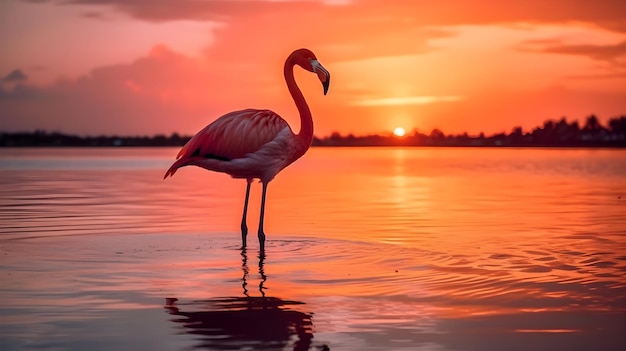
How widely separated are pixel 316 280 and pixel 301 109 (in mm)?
3917

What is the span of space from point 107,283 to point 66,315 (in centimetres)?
142

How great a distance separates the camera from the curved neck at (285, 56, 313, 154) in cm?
1152

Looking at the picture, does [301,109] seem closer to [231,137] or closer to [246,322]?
[231,137]

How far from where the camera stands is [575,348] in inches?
223

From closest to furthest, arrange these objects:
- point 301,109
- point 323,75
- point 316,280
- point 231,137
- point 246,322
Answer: point 246,322 < point 316,280 < point 231,137 < point 323,75 < point 301,109

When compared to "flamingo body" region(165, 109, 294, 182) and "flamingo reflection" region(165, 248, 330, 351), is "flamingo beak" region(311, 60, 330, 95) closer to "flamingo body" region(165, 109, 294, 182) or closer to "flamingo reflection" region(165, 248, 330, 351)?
"flamingo body" region(165, 109, 294, 182)

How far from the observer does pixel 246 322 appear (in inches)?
251

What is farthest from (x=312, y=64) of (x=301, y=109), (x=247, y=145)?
(x=247, y=145)

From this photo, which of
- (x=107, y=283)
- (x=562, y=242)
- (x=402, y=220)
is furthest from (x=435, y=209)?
(x=107, y=283)

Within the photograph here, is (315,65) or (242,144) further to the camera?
(315,65)

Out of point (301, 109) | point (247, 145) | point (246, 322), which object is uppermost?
point (301, 109)

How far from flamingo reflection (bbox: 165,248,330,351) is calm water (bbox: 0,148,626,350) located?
15 millimetres

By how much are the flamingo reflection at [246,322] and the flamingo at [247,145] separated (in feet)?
11.6

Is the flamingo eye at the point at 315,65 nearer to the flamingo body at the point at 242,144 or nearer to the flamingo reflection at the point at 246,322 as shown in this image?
the flamingo body at the point at 242,144
